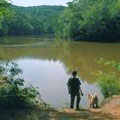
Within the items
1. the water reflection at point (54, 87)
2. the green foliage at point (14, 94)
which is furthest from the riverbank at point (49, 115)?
the water reflection at point (54, 87)

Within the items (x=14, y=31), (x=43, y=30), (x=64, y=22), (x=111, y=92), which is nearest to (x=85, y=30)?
(x=64, y=22)

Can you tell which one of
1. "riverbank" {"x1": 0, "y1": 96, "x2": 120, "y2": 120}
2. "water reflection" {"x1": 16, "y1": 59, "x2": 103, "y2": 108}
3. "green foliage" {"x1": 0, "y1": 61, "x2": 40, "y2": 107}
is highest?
"green foliage" {"x1": 0, "y1": 61, "x2": 40, "y2": 107}

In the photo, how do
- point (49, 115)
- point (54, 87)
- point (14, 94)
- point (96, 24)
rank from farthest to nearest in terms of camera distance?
point (96, 24) → point (54, 87) → point (14, 94) → point (49, 115)

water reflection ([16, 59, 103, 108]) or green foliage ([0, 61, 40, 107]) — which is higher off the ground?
green foliage ([0, 61, 40, 107])

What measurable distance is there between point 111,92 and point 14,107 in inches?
325

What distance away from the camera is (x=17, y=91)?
13.4m

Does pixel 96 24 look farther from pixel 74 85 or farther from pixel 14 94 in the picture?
pixel 14 94

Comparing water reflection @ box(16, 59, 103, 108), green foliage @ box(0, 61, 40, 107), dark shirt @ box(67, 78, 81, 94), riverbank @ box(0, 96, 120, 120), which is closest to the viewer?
riverbank @ box(0, 96, 120, 120)

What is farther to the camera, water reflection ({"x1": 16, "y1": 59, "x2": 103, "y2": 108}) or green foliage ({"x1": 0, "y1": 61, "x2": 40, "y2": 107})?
water reflection ({"x1": 16, "y1": 59, "x2": 103, "y2": 108})

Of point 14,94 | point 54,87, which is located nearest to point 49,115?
point 14,94

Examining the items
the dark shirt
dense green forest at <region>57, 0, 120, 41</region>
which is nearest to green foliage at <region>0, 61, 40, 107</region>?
the dark shirt

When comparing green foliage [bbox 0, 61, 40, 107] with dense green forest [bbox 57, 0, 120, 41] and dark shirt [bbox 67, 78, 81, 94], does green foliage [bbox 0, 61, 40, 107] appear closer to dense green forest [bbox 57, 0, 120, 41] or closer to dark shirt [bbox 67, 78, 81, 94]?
dark shirt [bbox 67, 78, 81, 94]

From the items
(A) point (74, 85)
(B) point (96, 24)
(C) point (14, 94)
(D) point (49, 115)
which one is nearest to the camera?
(D) point (49, 115)

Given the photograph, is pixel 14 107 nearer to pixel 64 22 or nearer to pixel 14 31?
pixel 64 22
